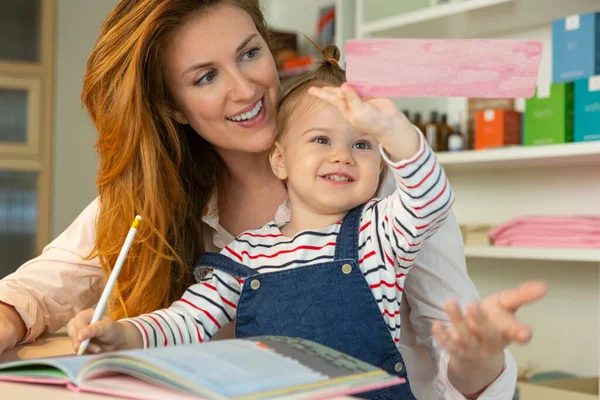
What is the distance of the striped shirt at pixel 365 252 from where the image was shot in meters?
1.06

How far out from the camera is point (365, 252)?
4.06ft

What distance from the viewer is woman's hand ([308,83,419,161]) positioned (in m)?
0.99

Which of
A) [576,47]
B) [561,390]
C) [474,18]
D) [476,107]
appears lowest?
[561,390]

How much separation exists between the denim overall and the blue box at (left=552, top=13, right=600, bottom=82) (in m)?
1.46

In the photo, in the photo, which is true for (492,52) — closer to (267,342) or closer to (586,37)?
(267,342)

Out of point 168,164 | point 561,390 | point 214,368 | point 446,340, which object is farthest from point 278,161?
point 561,390

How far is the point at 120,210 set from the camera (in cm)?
154

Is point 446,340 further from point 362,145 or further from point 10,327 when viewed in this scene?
point 10,327

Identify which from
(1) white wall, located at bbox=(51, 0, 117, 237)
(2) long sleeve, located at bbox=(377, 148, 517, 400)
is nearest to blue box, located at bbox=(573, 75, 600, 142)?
(2) long sleeve, located at bbox=(377, 148, 517, 400)

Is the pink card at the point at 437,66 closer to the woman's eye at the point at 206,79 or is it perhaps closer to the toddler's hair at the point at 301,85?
the toddler's hair at the point at 301,85

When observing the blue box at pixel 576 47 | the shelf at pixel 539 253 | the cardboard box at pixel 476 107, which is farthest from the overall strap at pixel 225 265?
the cardboard box at pixel 476 107

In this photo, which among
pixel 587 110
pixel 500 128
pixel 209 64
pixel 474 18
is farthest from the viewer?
pixel 474 18

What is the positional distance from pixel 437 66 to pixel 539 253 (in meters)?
1.62

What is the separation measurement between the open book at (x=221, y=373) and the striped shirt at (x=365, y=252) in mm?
296
